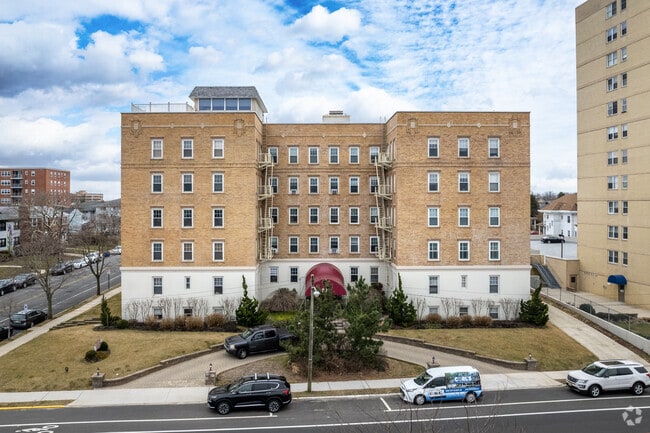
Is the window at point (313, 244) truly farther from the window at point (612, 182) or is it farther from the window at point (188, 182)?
the window at point (612, 182)

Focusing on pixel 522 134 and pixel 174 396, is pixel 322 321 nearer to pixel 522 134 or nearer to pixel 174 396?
pixel 174 396

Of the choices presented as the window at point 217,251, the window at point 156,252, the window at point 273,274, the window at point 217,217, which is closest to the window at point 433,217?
the window at point 273,274

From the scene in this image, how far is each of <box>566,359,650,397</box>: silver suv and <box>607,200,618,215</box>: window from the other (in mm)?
24111

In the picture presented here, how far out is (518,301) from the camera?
38562mm

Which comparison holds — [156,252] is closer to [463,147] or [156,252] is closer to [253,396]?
[253,396]

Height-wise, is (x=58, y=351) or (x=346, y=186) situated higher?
(x=346, y=186)

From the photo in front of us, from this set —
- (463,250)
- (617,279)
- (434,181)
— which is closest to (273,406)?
(463,250)

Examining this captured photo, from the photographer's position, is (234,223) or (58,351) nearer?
(58,351)

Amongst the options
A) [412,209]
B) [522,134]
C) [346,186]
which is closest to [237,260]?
[346,186]

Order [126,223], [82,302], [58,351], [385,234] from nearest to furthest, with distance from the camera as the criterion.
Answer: [58,351] < [126,223] < [385,234] < [82,302]

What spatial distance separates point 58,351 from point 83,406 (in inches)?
370

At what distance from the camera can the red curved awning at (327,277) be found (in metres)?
38.2

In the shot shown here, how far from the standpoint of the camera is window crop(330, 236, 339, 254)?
4344 centimetres

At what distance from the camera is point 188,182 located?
1512 inches
